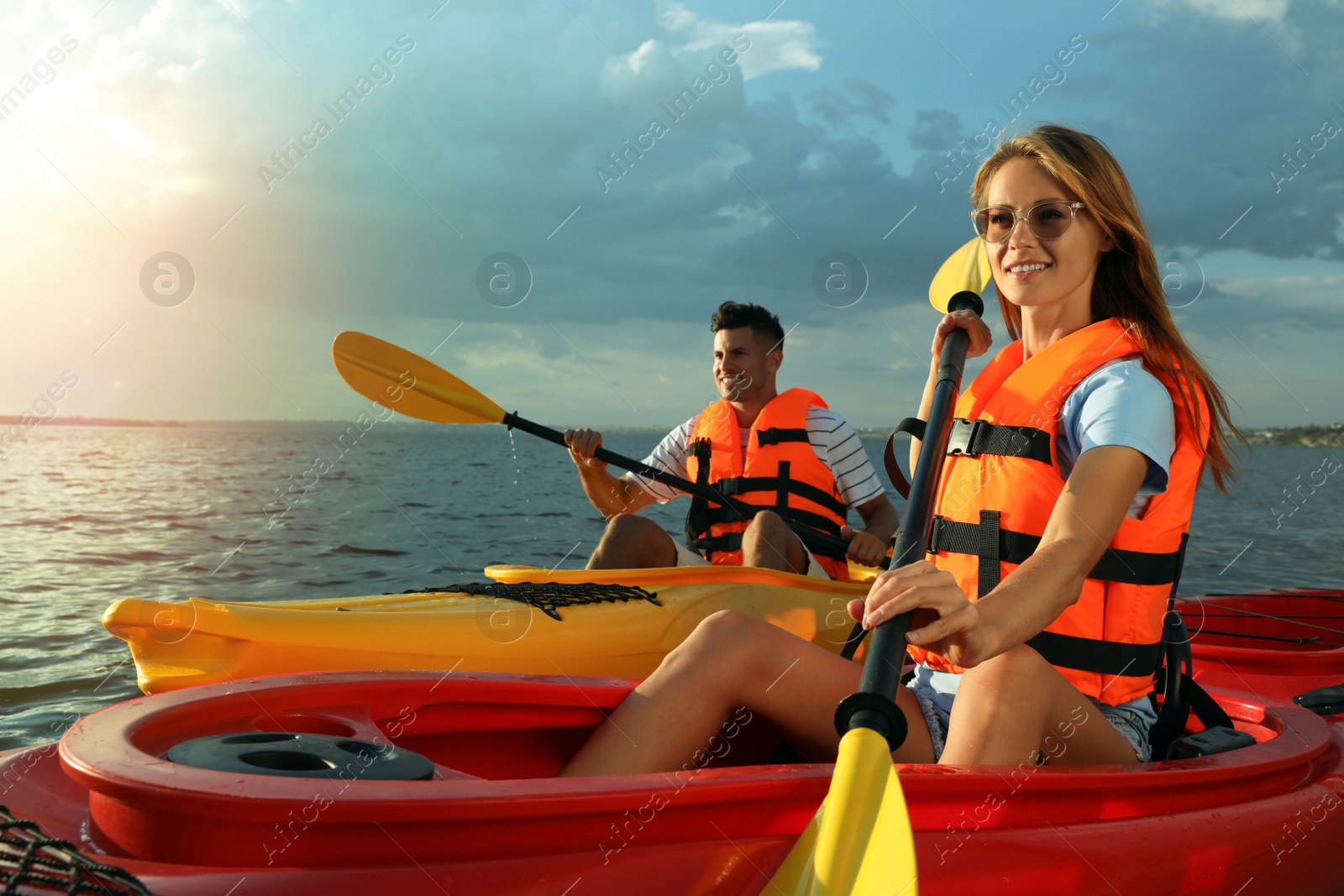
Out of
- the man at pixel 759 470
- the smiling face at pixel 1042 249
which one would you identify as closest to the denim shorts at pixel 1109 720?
the smiling face at pixel 1042 249

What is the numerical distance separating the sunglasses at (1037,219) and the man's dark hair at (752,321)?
268 centimetres

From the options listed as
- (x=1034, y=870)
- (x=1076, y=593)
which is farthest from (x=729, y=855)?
(x=1076, y=593)

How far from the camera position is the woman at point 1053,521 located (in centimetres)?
141

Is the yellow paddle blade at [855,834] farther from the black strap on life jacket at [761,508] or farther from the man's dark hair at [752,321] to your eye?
the man's dark hair at [752,321]

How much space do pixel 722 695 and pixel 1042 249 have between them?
970mm

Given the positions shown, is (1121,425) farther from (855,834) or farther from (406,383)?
(406,383)

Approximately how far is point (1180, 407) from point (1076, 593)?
0.43m

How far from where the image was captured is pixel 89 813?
4.14 feet

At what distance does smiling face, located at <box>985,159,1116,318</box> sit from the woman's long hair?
20mm

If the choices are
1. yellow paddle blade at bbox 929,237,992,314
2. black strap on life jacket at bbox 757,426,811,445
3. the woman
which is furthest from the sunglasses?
black strap on life jacket at bbox 757,426,811,445

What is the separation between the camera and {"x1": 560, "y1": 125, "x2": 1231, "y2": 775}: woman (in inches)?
55.5

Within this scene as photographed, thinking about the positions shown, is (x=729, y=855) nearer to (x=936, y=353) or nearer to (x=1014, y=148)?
(x=936, y=353)

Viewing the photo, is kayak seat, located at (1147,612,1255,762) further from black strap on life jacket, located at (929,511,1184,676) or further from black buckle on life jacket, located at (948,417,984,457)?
black buckle on life jacket, located at (948,417,984,457)

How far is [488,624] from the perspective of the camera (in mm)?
2811
